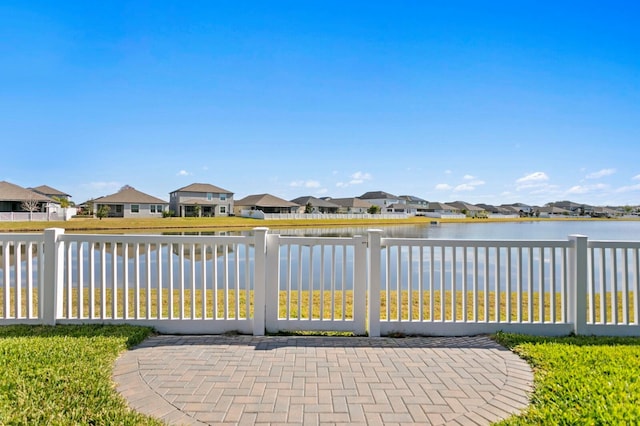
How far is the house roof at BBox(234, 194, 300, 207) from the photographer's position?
59897mm

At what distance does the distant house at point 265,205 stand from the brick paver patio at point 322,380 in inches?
2169

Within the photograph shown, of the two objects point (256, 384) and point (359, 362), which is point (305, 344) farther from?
point (256, 384)

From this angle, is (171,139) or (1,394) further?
(171,139)

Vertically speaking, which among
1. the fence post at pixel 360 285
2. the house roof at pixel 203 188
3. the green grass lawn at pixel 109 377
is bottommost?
the green grass lawn at pixel 109 377

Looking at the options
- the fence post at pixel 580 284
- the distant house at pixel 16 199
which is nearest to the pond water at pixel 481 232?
the fence post at pixel 580 284

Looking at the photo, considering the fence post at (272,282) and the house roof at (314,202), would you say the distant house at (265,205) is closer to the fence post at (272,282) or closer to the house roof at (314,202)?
the house roof at (314,202)

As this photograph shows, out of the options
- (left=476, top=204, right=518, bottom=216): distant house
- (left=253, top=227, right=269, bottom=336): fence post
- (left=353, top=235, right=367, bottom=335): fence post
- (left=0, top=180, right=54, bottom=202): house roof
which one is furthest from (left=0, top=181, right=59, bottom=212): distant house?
(left=476, top=204, right=518, bottom=216): distant house

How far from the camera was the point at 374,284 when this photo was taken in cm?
394

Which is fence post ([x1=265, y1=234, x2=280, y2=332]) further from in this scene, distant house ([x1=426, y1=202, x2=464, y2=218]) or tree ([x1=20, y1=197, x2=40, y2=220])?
distant house ([x1=426, y1=202, x2=464, y2=218])

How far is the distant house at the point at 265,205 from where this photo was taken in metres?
59.5

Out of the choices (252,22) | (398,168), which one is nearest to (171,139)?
(252,22)

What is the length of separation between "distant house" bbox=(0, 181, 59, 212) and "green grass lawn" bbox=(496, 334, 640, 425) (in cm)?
4566

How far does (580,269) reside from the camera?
12.8ft

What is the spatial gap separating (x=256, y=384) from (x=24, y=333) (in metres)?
3.00
